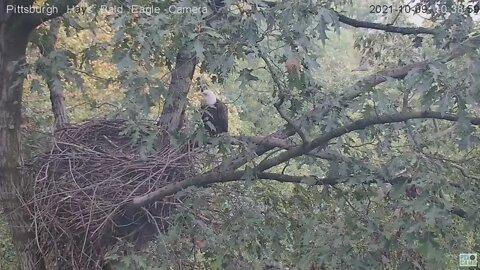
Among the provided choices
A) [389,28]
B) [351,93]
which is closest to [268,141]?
[351,93]

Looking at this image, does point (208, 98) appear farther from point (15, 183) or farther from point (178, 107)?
point (15, 183)

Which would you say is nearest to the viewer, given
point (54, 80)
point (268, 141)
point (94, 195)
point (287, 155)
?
point (54, 80)

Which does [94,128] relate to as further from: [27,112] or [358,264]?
[358,264]

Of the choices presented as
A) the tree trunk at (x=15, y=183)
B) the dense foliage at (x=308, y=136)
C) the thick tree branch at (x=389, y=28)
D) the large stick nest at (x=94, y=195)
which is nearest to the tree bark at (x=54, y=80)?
the dense foliage at (x=308, y=136)

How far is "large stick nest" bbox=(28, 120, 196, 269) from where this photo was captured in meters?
4.23

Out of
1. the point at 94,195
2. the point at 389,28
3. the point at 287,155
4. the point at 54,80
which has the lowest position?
the point at 94,195

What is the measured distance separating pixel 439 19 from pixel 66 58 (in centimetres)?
220

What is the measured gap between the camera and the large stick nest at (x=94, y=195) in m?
4.23

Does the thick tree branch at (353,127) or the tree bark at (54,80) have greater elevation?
the tree bark at (54,80)

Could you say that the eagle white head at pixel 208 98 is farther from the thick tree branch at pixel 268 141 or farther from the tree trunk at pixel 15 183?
the thick tree branch at pixel 268 141

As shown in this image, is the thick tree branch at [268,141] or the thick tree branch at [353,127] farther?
the thick tree branch at [268,141]

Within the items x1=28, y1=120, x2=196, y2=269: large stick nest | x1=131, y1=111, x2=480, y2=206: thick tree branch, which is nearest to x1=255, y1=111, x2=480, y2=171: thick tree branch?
x1=131, y1=111, x2=480, y2=206: thick tree branch

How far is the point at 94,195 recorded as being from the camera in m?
4.26

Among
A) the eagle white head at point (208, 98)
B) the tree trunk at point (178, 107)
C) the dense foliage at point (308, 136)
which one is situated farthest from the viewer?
the eagle white head at point (208, 98)
